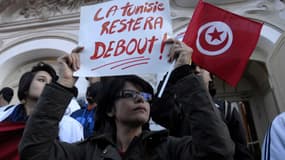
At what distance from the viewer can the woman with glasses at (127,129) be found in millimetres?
892

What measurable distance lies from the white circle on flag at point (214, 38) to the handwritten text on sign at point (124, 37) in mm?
322

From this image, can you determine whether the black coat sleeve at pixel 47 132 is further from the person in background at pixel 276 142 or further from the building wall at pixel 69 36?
the building wall at pixel 69 36

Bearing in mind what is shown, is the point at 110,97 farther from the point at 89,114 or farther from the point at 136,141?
the point at 89,114

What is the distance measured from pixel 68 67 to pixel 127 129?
14.4 inches

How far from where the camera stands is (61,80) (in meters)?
1.09

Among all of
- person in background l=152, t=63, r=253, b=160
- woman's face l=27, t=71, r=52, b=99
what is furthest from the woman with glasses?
woman's face l=27, t=71, r=52, b=99

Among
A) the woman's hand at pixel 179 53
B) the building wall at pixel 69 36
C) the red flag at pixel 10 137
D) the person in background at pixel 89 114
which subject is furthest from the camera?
the building wall at pixel 69 36

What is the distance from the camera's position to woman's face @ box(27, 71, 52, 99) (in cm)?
157

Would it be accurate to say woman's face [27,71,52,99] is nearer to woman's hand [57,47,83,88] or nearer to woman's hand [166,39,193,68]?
woman's hand [57,47,83,88]

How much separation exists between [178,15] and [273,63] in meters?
2.43

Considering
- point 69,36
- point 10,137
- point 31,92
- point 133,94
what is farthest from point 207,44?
point 69,36

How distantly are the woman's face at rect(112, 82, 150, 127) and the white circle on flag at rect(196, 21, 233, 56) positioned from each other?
588 millimetres

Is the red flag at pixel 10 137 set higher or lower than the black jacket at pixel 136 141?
lower

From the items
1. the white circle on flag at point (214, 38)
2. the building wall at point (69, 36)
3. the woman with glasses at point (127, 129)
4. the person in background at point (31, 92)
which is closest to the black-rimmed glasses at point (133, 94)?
the woman with glasses at point (127, 129)
